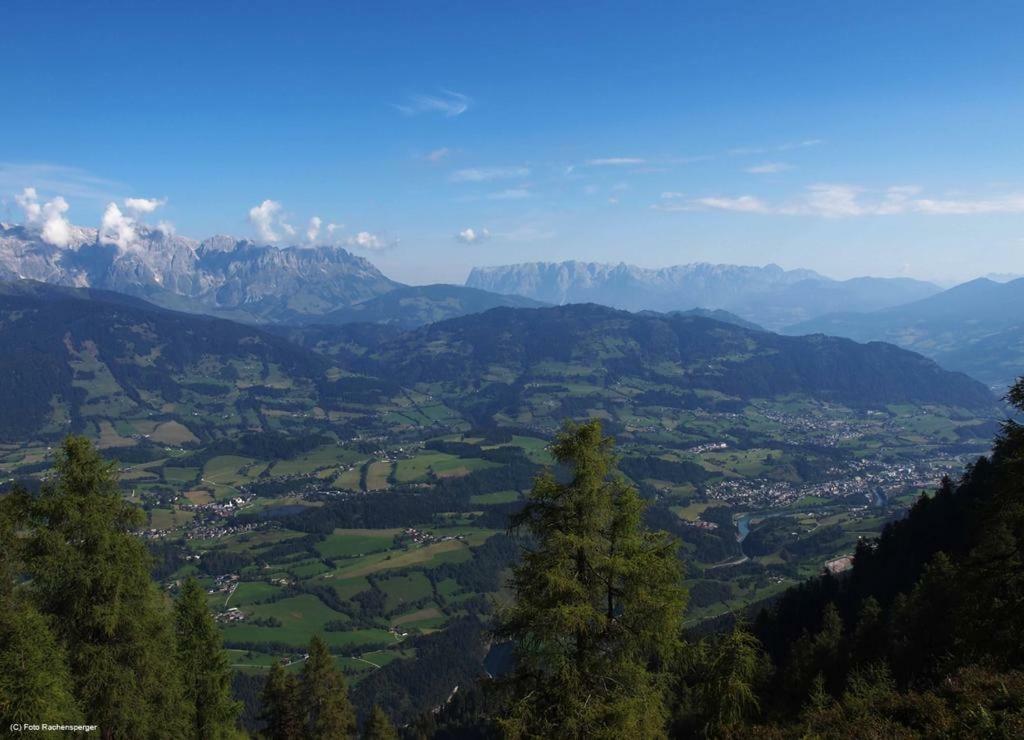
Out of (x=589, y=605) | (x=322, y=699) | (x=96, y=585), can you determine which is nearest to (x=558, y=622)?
(x=589, y=605)

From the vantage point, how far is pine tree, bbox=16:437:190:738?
13680 millimetres

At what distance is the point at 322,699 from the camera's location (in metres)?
31.8

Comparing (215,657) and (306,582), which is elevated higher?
(215,657)

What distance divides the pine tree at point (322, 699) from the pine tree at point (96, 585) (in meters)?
18.4

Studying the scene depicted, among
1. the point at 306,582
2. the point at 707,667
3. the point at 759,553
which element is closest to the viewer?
the point at 707,667

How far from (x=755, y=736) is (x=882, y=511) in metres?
136

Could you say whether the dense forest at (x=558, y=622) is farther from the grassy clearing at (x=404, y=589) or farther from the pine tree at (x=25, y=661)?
the grassy clearing at (x=404, y=589)

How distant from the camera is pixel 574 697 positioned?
11875 mm

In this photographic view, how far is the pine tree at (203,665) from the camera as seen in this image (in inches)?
856

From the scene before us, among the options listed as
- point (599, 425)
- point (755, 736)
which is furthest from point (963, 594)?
point (599, 425)

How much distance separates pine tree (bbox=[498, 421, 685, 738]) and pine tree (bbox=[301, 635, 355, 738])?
2301 cm

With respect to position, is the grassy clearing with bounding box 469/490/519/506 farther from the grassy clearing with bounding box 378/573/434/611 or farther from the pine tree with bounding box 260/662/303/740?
the pine tree with bounding box 260/662/303/740

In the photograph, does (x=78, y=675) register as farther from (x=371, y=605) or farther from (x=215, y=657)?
(x=371, y=605)

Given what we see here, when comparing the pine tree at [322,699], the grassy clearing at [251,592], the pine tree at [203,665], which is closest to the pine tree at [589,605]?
the pine tree at [203,665]
